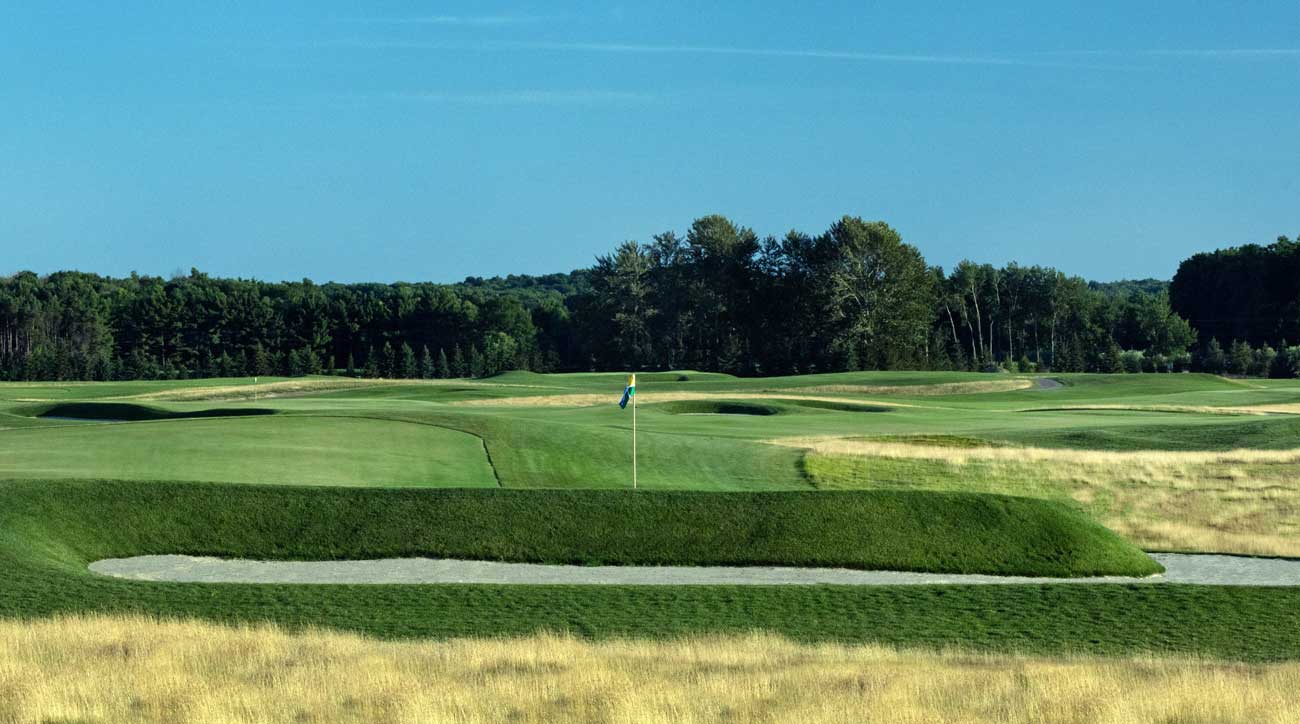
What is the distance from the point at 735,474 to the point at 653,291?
7260cm

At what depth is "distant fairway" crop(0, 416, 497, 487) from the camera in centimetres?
2230

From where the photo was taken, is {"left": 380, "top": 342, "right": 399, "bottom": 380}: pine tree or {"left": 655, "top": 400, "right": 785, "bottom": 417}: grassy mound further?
{"left": 380, "top": 342, "right": 399, "bottom": 380}: pine tree

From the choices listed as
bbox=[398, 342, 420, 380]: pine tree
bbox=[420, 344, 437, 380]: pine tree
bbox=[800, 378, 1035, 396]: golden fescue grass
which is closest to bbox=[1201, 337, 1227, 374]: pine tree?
bbox=[800, 378, 1035, 396]: golden fescue grass

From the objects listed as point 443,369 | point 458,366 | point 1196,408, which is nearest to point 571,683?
point 1196,408

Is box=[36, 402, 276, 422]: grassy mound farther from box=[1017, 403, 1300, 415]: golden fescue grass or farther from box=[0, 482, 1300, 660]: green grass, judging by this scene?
box=[1017, 403, 1300, 415]: golden fescue grass

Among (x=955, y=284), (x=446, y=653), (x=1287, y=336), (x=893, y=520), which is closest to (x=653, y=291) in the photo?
(x=955, y=284)

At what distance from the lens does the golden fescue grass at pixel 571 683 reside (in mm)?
8719

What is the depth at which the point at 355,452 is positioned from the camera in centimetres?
2536

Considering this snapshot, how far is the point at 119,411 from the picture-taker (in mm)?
40938

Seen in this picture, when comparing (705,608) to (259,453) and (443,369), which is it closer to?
(259,453)

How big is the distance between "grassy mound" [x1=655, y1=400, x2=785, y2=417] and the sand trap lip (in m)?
28.7

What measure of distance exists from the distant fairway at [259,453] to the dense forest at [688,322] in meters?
61.5

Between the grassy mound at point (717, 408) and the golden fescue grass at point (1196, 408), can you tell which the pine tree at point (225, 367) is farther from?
the golden fescue grass at point (1196, 408)

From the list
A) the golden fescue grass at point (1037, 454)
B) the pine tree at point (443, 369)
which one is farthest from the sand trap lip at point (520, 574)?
the pine tree at point (443, 369)
